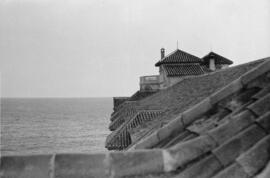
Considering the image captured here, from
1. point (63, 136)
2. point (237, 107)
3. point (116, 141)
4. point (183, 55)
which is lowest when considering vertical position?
point (63, 136)

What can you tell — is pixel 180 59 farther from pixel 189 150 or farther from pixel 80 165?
pixel 80 165

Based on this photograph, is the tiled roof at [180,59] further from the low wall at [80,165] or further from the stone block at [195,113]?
the low wall at [80,165]

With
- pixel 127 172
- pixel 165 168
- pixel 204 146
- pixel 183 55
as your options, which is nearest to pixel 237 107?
pixel 204 146

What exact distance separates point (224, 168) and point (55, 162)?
4.57ft

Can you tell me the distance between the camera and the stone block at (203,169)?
8.89 feet

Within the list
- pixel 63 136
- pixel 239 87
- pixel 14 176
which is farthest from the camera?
pixel 63 136

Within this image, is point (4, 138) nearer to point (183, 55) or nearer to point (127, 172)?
point (183, 55)

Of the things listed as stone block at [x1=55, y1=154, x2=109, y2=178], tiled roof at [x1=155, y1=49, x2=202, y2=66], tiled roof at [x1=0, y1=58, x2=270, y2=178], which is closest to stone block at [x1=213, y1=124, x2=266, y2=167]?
A: tiled roof at [x1=0, y1=58, x2=270, y2=178]

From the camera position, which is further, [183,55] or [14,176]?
[183,55]

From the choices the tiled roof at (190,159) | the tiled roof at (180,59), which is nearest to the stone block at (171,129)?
the tiled roof at (190,159)

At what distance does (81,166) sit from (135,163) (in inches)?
17.5

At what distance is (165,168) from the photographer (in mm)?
2756

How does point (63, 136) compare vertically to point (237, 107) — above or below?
below

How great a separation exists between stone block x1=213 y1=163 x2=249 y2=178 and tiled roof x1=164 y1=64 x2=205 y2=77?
999 inches
